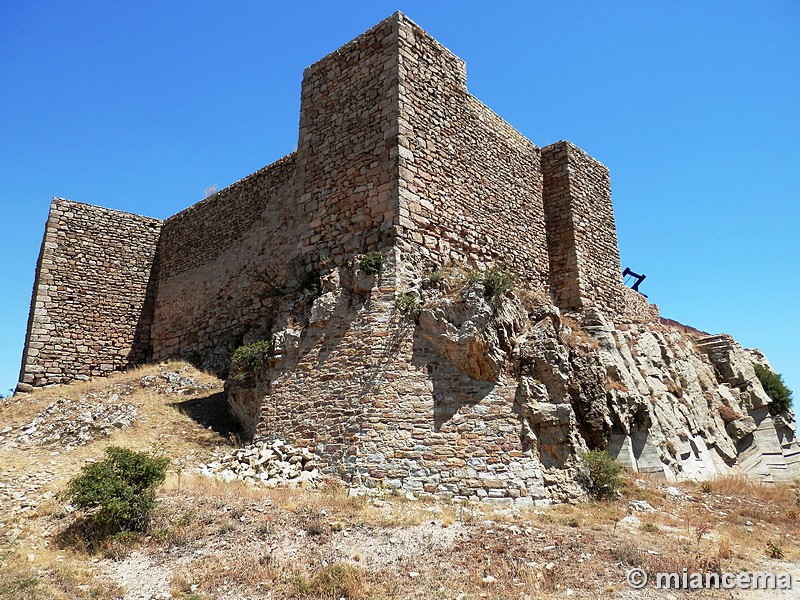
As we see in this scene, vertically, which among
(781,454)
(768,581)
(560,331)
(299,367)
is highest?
(560,331)

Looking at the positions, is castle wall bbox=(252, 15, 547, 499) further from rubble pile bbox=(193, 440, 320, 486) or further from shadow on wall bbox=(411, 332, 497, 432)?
rubble pile bbox=(193, 440, 320, 486)

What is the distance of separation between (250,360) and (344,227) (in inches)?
119

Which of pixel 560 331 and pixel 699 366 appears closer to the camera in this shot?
pixel 560 331

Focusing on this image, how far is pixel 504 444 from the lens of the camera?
951 centimetres

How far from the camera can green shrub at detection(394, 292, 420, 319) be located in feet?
33.9

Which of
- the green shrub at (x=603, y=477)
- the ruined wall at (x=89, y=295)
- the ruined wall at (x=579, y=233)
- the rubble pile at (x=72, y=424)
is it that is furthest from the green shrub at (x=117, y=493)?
the ruined wall at (x=89, y=295)

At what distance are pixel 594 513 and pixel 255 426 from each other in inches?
229

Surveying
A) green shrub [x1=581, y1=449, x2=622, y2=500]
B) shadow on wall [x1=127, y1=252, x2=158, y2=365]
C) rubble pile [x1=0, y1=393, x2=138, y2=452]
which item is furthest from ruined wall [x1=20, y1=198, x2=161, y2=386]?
green shrub [x1=581, y1=449, x2=622, y2=500]

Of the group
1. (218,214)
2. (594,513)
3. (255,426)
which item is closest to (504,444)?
(594,513)

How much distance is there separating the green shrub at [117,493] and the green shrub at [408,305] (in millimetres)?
4334

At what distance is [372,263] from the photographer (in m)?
10.8

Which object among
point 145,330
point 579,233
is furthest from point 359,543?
point 145,330

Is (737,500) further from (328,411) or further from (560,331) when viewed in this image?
(328,411)

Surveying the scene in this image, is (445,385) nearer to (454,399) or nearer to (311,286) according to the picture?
(454,399)
